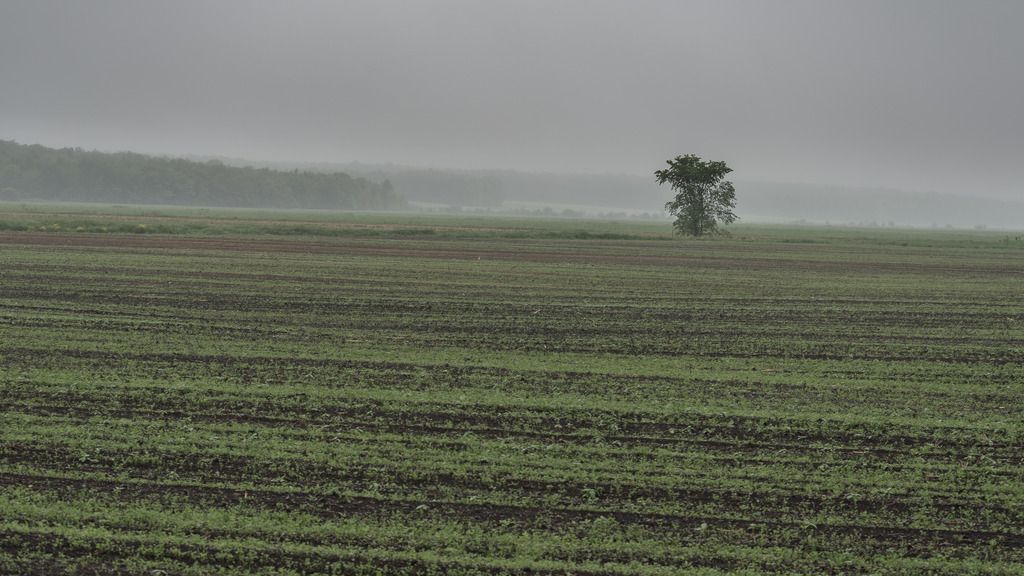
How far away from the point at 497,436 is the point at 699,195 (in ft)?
199

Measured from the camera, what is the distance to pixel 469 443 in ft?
31.7

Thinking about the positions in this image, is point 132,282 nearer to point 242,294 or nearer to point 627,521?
point 242,294

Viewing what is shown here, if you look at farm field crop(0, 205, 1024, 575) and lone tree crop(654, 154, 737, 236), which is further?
lone tree crop(654, 154, 737, 236)

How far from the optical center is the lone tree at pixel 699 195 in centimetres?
6794

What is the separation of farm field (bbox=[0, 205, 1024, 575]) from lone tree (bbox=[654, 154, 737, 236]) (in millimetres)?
45892

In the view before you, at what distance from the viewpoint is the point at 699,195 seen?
68375 millimetres

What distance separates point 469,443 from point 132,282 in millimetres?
17412

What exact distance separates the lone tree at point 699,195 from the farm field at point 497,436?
45.9 meters

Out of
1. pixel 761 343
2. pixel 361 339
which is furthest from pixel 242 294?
pixel 761 343

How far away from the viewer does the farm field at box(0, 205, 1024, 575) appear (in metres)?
7.05

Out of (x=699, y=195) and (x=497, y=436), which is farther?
(x=699, y=195)

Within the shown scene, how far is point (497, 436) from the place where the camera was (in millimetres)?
9977

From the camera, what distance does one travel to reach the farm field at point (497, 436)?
7.05 m

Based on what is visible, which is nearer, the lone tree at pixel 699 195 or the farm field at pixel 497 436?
the farm field at pixel 497 436
